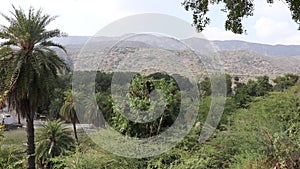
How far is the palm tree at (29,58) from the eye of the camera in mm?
12961

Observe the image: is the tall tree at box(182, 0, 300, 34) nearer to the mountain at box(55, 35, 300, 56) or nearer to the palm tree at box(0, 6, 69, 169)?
the mountain at box(55, 35, 300, 56)

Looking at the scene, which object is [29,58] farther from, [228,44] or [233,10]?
[228,44]

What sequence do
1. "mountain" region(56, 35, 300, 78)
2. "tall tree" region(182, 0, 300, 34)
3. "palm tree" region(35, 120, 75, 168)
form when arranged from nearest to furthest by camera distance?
1. "tall tree" region(182, 0, 300, 34)
2. "mountain" region(56, 35, 300, 78)
3. "palm tree" region(35, 120, 75, 168)

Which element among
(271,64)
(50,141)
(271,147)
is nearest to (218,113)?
(271,147)

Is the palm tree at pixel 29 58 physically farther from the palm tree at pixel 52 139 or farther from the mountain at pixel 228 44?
the palm tree at pixel 52 139

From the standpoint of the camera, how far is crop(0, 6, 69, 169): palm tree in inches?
510

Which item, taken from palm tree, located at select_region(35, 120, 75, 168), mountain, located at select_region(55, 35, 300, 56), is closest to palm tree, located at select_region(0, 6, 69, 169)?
mountain, located at select_region(55, 35, 300, 56)

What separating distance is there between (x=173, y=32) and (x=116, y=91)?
2.18m

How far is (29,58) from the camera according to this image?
1307 cm

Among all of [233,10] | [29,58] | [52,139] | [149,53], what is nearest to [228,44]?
[52,139]

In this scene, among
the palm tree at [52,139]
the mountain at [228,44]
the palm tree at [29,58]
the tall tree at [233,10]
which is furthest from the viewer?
the palm tree at [52,139]

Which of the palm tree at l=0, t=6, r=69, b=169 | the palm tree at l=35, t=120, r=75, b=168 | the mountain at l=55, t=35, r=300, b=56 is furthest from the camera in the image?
the palm tree at l=35, t=120, r=75, b=168

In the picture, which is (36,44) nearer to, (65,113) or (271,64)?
(65,113)

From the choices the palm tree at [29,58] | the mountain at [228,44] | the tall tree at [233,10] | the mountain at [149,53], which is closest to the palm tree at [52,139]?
the mountain at [228,44]
